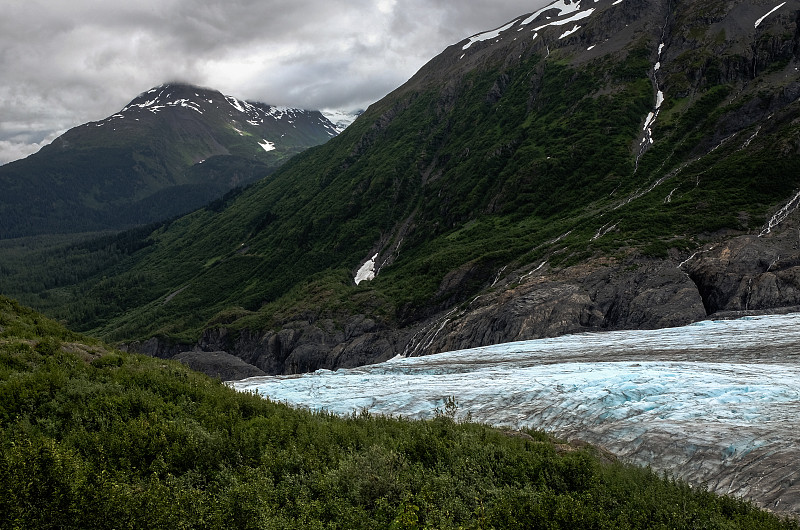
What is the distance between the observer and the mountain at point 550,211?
48.1 metres

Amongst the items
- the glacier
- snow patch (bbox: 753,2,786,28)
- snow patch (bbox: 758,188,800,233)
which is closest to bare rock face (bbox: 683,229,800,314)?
A: snow patch (bbox: 758,188,800,233)

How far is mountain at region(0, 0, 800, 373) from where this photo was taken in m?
48.1

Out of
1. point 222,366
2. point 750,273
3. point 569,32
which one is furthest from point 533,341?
point 569,32

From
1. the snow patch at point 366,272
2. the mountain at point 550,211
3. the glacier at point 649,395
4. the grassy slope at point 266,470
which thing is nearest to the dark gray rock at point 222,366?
the mountain at point 550,211

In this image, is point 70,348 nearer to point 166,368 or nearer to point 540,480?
point 166,368

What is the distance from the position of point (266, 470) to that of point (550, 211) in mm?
98051

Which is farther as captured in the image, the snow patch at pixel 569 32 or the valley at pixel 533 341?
the snow patch at pixel 569 32

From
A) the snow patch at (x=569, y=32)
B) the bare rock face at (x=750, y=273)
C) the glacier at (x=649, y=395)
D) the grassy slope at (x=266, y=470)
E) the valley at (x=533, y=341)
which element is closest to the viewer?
the grassy slope at (x=266, y=470)

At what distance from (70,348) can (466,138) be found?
15403 cm

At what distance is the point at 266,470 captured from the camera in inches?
382

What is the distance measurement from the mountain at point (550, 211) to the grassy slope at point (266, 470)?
112 feet

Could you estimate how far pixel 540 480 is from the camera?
400 inches

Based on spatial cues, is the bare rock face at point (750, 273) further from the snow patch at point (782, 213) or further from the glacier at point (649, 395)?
the glacier at point (649, 395)

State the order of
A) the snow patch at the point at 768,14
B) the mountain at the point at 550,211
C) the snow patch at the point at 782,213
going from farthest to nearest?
the snow patch at the point at 768,14
the snow patch at the point at 782,213
the mountain at the point at 550,211
